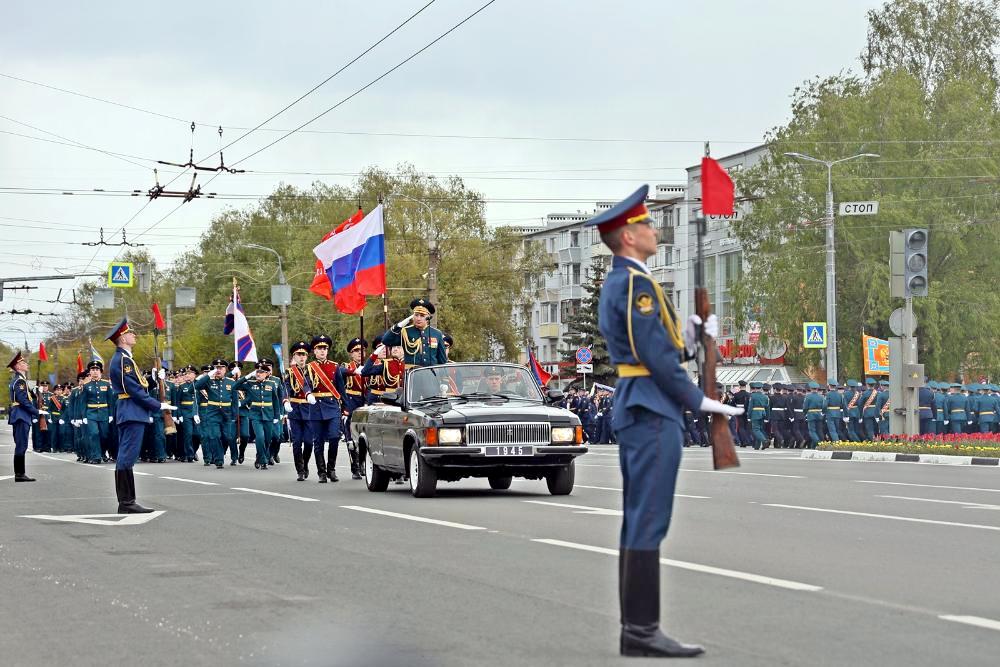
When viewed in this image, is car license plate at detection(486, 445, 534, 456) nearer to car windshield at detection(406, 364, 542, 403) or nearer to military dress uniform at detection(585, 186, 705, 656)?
car windshield at detection(406, 364, 542, 403)

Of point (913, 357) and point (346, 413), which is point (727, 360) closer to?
point (913, 357)

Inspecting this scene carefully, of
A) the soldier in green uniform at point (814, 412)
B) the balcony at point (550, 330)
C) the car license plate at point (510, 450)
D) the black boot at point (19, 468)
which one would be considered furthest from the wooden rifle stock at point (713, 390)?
the balcony at point (550, 330)

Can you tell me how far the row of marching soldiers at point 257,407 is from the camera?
71.5 feet

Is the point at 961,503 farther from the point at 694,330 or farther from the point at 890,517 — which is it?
the point at 694,330

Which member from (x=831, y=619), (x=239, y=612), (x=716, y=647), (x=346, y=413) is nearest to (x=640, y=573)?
(x=716, y=647)

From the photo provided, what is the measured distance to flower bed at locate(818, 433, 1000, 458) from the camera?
94.5 ft

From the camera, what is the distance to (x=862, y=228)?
54469 mm

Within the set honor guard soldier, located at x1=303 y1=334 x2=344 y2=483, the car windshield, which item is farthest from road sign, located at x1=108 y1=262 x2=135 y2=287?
the car windshield

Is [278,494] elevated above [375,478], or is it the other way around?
[375,478]

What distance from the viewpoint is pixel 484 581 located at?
31.9 ft

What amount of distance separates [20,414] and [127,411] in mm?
7675

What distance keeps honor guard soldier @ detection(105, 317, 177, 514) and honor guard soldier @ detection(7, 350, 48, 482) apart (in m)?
7.11

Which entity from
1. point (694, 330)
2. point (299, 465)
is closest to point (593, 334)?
Result: point (299, 465)

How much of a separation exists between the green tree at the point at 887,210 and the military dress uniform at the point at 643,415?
46.3m
